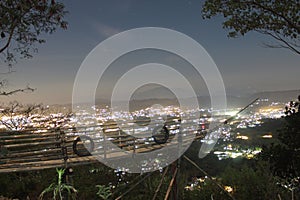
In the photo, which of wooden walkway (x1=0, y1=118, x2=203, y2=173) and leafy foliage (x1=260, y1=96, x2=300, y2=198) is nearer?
leafy foliage (x1=260, y1=96, x2=300, y2=198)

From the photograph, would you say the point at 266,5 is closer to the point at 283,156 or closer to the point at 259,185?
the point at 283,156

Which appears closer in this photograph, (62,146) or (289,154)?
(289,154)

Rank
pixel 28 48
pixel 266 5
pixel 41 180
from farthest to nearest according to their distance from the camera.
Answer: pixel 41 180, pixel 28 48, pixel 266 5

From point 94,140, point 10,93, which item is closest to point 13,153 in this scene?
point 10,93

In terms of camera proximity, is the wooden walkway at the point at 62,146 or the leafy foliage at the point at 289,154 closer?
the leafy foliage at the point at 289,154

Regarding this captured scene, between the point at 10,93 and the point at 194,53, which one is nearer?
the point at 194,53

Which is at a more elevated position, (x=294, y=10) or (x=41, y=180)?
(x=294, y=10)

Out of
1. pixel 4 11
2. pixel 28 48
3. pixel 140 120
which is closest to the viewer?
pixel 4 11

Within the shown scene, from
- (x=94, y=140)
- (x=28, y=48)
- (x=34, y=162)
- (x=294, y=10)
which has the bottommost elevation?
(x=34, y=162)
